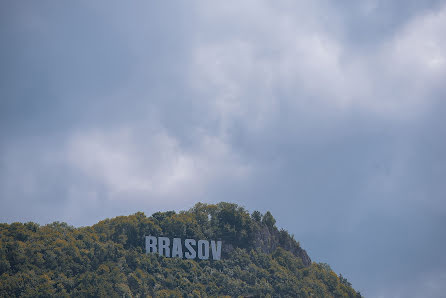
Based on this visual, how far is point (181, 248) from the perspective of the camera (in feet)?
319

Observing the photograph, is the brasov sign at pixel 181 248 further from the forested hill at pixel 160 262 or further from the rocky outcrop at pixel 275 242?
the rocky outcrop at pixel 275 242

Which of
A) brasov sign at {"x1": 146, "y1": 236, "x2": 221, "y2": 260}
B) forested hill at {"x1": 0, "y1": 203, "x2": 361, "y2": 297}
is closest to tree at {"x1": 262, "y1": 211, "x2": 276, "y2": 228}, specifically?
forested hill at {"x1": 0, "y1": 203, "x2": 361, "y2": 297}

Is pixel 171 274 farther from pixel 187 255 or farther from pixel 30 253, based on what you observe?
pixel 30 253

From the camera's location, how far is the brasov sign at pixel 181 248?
94.6 meters

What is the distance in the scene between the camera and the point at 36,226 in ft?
291

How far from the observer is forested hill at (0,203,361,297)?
79562 mm

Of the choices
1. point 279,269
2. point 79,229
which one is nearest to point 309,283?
point 279,269

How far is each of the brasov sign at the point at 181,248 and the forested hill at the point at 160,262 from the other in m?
1.13

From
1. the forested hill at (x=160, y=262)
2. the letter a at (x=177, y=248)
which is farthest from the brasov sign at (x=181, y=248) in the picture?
the forested hill at (x=160, y=262)

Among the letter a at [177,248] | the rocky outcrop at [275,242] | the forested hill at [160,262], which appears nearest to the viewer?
the forested hill at [160,262]

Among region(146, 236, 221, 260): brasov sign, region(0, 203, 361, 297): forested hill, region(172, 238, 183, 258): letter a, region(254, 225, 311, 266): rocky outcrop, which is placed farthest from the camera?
region(254, 225, 311, 266): rocky outcrop

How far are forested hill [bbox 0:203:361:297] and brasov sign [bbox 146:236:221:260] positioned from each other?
1130 millimetres

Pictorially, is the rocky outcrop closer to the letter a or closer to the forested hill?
the forested hill

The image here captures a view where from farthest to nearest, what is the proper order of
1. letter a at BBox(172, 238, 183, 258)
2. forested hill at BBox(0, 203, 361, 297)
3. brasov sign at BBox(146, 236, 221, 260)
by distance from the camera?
letter a at BBox(172, 238, 183, 258) → brasov sign at BBox(146, 236, 221, 260) → forested hill at BBox(0, 203, 361, 297)
